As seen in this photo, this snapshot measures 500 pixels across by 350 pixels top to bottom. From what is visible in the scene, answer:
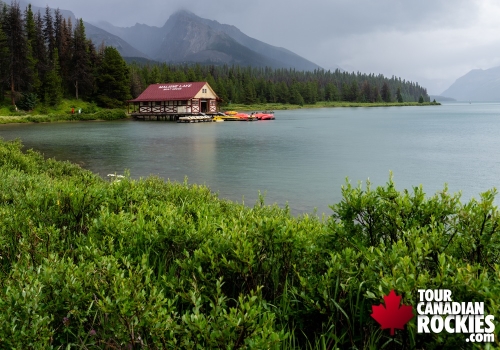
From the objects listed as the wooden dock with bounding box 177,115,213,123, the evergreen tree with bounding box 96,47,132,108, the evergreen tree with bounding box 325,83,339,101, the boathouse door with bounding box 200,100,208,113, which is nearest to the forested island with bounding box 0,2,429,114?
the evergreen tree with bounding box 96,47,132,108

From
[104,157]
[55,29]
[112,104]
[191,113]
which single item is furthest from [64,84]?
[104,157]

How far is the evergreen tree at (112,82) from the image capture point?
85.5 metres

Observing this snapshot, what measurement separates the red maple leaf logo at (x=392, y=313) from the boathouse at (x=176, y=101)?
7374 centimetres

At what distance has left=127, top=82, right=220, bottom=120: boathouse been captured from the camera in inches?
2977

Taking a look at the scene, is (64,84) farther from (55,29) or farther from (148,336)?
(148,336)

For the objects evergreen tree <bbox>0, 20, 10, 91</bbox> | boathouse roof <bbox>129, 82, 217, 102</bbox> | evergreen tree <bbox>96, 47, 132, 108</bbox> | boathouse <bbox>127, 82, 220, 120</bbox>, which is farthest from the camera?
evergreen tree <bbox>96, 47, 132, 108</bbox>

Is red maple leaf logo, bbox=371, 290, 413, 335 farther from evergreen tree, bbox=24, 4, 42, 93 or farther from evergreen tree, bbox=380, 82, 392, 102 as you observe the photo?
evergreen tree, bbox=380, 82, 392, 102

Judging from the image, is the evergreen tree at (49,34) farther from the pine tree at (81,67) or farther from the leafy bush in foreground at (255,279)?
the leafy bush in foreground at (255,279)

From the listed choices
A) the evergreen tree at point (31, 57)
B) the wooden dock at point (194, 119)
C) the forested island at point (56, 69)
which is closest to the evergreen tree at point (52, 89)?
the forested island at point (56, 69)

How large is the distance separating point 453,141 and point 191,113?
162 feet

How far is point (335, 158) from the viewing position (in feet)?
90.4

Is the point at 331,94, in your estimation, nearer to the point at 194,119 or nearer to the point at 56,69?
the point at 194,119

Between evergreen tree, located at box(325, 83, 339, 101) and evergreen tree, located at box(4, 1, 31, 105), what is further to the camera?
evergreen tree, located at box(325, 83, 339, 101)

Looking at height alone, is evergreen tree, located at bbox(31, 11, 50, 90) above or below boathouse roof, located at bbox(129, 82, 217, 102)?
above
